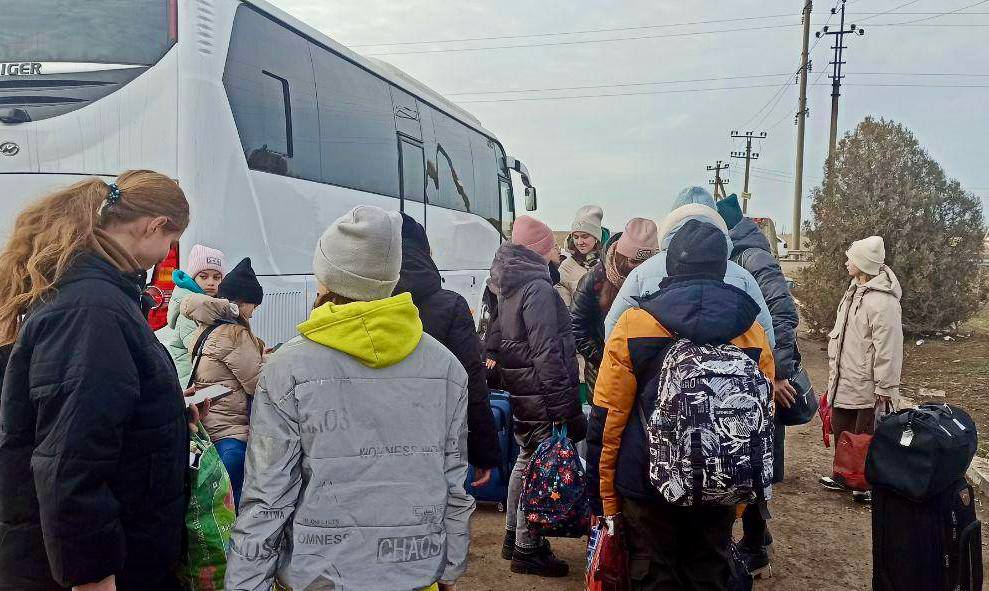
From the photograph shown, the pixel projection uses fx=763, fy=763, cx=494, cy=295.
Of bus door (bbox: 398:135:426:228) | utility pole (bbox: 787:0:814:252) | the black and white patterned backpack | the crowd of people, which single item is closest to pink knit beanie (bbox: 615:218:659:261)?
the crowd of people

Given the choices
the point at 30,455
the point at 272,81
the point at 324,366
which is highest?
the point at 272,81

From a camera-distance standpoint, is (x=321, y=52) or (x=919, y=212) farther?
(x=919, y=212)

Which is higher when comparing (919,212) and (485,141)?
(485,141)

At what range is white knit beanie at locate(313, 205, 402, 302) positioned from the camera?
2.12 m

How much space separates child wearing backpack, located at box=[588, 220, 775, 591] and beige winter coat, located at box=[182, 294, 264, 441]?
1590 millimetres

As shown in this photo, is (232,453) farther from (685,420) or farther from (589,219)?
(589,219)

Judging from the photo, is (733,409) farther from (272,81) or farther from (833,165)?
(833,165)

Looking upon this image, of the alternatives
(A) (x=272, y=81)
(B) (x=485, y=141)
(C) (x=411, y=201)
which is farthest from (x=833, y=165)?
(A) (x=272, y=81)

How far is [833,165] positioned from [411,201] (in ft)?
30.7

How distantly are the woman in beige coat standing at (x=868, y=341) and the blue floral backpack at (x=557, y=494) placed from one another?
269cm

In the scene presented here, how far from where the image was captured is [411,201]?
348 inches

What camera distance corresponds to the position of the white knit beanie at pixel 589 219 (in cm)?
605

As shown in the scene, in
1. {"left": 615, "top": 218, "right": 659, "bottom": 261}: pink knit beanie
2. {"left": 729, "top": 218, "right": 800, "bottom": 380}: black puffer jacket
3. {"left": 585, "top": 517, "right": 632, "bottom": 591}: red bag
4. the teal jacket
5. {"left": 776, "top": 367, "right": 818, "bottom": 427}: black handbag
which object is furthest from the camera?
{"left": 615, "top": 218, "right": 659, "bottom": 261}: pink knit beanie

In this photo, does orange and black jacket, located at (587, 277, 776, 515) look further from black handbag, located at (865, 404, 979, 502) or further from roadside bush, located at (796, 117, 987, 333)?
roadside bush, located at (796, 117, 987, 333)
